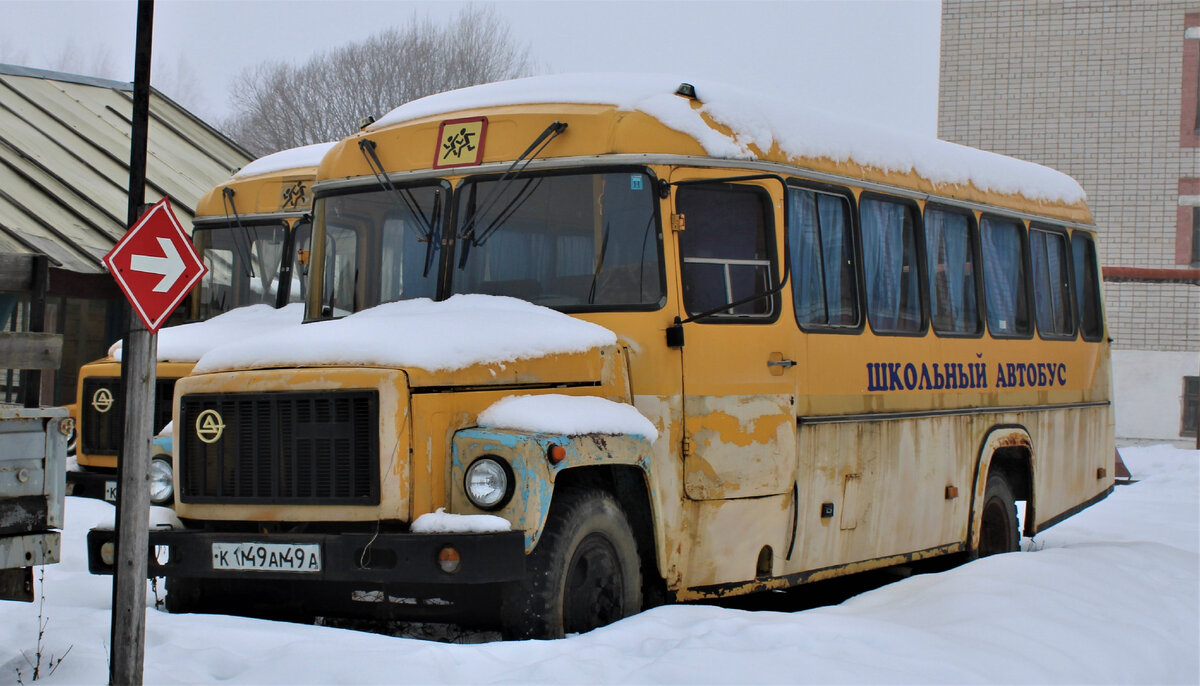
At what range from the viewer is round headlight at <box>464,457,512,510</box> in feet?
19.0

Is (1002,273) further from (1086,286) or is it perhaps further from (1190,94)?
(1190,94)

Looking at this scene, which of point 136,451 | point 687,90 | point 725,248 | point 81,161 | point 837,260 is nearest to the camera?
point 136,451

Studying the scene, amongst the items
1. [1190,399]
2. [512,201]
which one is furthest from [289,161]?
[1190,399]

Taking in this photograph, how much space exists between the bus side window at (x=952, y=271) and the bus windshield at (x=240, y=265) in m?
5.34

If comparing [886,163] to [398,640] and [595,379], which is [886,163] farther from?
[398,640]

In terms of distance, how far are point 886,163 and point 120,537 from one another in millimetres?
5617

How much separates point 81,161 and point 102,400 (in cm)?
994

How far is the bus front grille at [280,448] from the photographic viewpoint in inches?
230

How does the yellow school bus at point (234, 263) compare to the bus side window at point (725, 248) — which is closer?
the bus side window at point (725, 248)

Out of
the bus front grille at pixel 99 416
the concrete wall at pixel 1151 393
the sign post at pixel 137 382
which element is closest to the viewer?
the sign post at pixel 137 382

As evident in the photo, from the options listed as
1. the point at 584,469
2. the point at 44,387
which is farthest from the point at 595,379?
the point at 44,387

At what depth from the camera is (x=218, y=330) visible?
10633 mm

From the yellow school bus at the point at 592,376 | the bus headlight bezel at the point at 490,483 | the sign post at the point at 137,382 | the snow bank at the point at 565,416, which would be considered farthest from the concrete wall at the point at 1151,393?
the sign post at the point at 137,382

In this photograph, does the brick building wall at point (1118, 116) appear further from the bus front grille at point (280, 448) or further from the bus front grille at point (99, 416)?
the bus front grille at point (280, 448)
